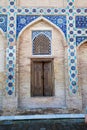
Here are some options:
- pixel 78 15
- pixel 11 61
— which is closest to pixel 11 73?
pixel 11 61

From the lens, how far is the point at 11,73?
702cm

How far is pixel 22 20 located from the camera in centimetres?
736

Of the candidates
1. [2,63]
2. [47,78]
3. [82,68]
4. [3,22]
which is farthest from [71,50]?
[3,22]

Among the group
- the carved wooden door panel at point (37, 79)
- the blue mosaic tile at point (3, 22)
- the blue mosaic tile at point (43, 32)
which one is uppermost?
the blue mosaic tile at point (3, 22)

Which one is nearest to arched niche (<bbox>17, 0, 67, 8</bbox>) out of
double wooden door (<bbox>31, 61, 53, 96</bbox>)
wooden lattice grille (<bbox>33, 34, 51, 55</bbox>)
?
wooden lattice grille (<bbox>33, 34, 51, 55</bbox>)

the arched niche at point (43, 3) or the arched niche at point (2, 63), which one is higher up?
the arched niche at point (43, 3)

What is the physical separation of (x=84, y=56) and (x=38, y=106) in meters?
2.60

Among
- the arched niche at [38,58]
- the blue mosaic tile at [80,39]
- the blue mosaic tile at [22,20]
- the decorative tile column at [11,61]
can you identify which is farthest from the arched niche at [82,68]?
the decorative tile column at [11,61]

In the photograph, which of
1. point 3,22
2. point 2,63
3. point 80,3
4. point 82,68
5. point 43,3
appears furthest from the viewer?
point 80,3

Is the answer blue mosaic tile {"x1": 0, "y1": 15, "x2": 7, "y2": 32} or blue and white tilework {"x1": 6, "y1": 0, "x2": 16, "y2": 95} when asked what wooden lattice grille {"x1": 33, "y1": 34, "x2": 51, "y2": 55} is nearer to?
blue and white tilework {"x1": 6, "y1": 0, "x2": 16, "y2": 95}

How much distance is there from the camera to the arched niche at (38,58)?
7.06 meters

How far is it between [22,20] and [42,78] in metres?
2.34

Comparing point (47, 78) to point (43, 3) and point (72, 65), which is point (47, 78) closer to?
point (72, 65)

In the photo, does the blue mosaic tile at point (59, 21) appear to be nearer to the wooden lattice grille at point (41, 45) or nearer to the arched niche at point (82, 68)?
the wooden lattice grille at point (41, 45)
